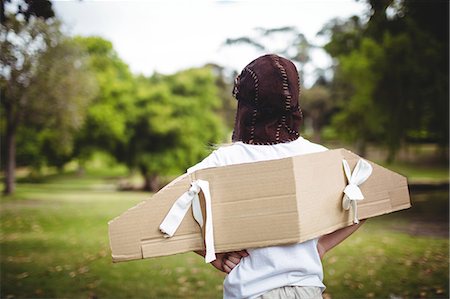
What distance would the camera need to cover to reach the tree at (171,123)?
13.9 metres

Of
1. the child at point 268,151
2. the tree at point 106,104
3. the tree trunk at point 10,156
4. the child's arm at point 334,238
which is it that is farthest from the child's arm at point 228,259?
the tree at point 106,104

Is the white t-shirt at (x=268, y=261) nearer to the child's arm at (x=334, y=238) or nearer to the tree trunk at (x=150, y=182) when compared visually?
the child's arm at (x=334, y=238)

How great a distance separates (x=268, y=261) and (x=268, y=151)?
14.4 inches

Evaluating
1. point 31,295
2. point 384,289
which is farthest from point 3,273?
point 384,289

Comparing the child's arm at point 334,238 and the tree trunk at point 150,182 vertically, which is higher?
the child's arm at point 334,238

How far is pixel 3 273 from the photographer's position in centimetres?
527

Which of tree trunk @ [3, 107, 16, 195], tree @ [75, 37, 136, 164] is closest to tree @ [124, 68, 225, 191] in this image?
tree @ [75, 37, 136, 164]

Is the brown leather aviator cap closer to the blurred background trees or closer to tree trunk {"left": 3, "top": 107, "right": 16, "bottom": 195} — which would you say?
the blurred background trees

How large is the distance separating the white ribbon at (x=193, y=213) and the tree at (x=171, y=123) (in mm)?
12125

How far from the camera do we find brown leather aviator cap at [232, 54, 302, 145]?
60.3 inches

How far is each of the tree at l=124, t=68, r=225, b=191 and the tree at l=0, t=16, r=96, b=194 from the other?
4190 millimetres

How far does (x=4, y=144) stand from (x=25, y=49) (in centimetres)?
300

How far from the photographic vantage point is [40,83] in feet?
26.7

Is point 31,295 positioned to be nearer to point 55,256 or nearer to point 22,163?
point 55,256
